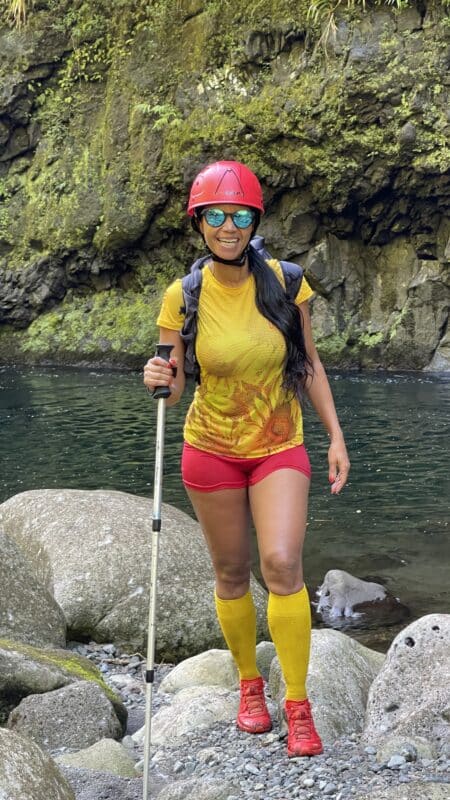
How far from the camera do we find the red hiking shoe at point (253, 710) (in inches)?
180

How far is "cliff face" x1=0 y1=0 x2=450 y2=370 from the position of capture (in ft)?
91.4

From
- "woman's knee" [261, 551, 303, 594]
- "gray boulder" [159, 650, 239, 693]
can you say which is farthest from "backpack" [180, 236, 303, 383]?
"gray boulder" [159, 650, 239, 693]

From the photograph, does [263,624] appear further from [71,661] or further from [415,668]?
[415,668]

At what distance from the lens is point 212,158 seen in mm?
30094

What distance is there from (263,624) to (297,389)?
413 centimetres

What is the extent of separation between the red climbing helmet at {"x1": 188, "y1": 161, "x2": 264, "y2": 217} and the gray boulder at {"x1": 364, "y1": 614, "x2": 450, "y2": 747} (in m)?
2.36

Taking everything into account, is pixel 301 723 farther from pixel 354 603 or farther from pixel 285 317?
pixel 354 603

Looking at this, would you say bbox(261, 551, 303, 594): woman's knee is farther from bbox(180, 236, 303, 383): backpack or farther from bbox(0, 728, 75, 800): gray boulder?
bbox(0, 728, 75, 800): gray boulder

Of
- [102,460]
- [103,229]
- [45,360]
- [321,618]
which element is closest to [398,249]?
[103,229]

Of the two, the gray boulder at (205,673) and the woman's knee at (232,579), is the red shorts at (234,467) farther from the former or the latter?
the gray boulder at (205,673)

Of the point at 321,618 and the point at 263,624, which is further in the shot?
the point at 321,618

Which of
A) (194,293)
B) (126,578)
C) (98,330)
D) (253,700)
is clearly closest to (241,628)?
(253,700)

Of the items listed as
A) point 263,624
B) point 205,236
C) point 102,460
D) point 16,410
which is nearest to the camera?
point 205,236

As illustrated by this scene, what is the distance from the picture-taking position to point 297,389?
4.32 m
